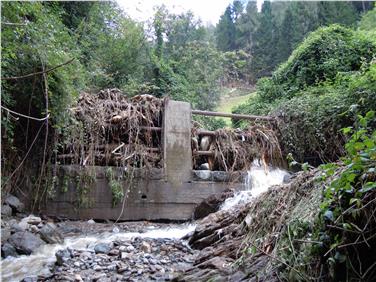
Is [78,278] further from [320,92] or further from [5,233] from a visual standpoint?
[320,92]

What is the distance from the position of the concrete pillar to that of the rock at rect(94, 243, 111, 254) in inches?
109

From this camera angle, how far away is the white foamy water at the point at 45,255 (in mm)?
3936

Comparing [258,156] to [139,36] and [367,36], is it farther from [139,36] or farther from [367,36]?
[139,36]

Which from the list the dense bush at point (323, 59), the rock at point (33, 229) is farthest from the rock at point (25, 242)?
the dense bush at point (323, 59)

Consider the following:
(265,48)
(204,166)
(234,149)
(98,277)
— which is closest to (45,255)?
(98,277)

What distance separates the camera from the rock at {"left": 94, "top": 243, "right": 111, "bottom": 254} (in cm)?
449

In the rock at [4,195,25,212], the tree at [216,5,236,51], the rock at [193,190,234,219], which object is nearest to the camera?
the rock at [4,195,25,212]

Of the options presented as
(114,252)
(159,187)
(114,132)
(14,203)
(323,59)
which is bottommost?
(114,252)

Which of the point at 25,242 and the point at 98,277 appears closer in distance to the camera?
the point at 98,277

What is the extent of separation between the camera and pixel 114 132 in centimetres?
742

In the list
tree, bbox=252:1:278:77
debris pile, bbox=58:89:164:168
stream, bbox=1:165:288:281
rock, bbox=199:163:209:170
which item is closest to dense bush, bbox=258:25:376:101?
rock, bbox=199:163:209:170

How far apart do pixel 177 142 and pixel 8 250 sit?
4.05 metres

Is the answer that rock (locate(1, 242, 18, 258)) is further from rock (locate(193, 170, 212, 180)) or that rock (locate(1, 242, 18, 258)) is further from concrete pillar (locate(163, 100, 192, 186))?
rock (locate(193, 170, 212, 180))

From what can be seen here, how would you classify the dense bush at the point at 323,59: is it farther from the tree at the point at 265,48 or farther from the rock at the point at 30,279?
the tree at the point at 265,48
